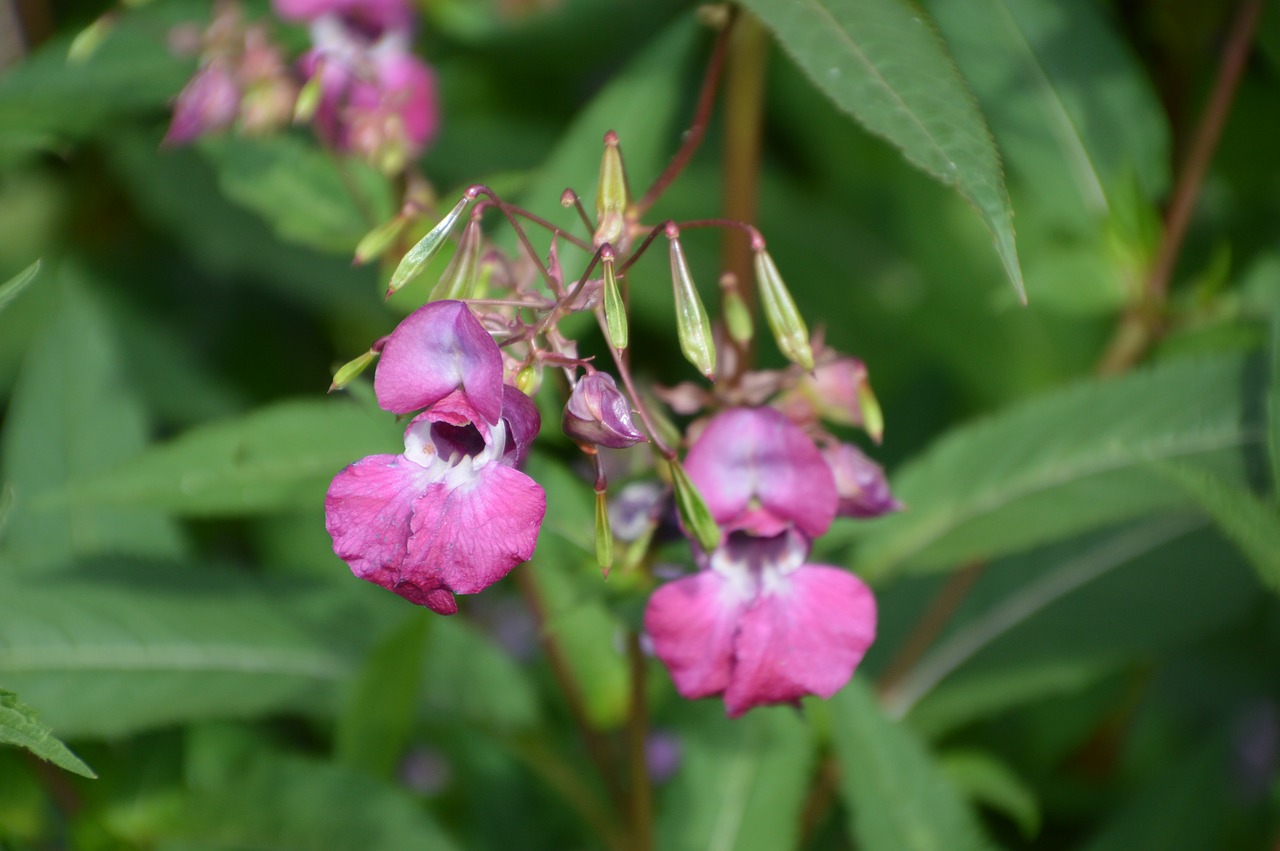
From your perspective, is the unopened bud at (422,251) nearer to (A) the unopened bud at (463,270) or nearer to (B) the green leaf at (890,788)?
(A) the unopened bud at (463,270)

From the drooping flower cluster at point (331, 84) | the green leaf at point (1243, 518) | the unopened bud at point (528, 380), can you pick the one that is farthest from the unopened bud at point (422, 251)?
the green leaf at point (1243, 518)

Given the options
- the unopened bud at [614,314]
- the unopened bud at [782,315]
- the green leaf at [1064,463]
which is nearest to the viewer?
the unopened bud at [614,314]

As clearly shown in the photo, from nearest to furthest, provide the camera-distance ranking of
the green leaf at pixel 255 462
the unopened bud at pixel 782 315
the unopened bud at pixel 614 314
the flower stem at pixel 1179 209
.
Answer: the unopened bud at pixel 614 314 → the unopened bud at pixel 782 315 → the green leaf at pixel 255 462 → the flower stem at pixel 1179 209

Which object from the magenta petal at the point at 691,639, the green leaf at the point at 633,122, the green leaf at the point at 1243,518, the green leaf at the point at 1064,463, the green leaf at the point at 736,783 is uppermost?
the green leaf at the point at 633,122

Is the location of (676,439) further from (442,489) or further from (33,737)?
(33,737)

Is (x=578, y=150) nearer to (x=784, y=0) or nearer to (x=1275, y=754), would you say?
(x=784, y=0)

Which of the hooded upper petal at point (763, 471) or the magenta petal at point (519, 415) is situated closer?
the magenta petal at point (519, 415)

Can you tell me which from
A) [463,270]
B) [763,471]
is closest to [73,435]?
[463,270]
